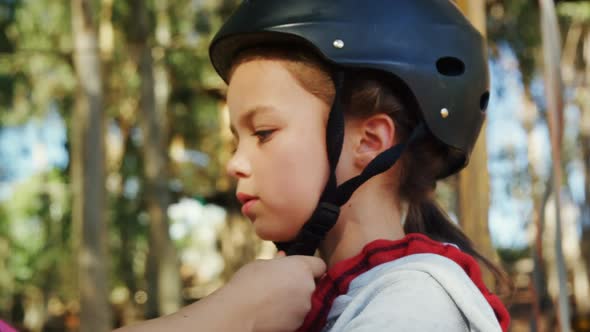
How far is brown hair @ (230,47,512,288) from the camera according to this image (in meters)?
1.97

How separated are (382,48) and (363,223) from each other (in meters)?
0.40

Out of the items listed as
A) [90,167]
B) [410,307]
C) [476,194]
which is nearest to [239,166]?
[410,307]

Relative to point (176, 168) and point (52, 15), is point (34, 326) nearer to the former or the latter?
point (176, 168)

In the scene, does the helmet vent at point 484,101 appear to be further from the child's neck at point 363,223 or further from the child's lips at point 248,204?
the child's lips at point 248,204

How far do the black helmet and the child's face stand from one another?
0.03m

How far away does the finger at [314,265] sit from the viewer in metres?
1.75


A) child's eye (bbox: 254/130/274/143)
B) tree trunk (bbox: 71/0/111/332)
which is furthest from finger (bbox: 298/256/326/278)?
tree trunk (bbox: 71/0/111/332)

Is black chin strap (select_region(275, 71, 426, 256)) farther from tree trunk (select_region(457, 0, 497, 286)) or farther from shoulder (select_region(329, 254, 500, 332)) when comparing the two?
tree trunk (select_region(457, 0, 497, 286))

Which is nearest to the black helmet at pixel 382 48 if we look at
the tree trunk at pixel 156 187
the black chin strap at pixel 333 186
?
the black chin strap at pixel 333 186

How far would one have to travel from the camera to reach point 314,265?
5.79ft

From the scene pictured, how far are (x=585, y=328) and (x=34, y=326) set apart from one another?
21650 millimetres

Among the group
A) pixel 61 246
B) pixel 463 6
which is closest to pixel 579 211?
pixel 61 246

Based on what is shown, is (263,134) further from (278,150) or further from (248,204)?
(248,204)

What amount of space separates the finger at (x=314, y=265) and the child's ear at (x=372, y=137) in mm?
299
